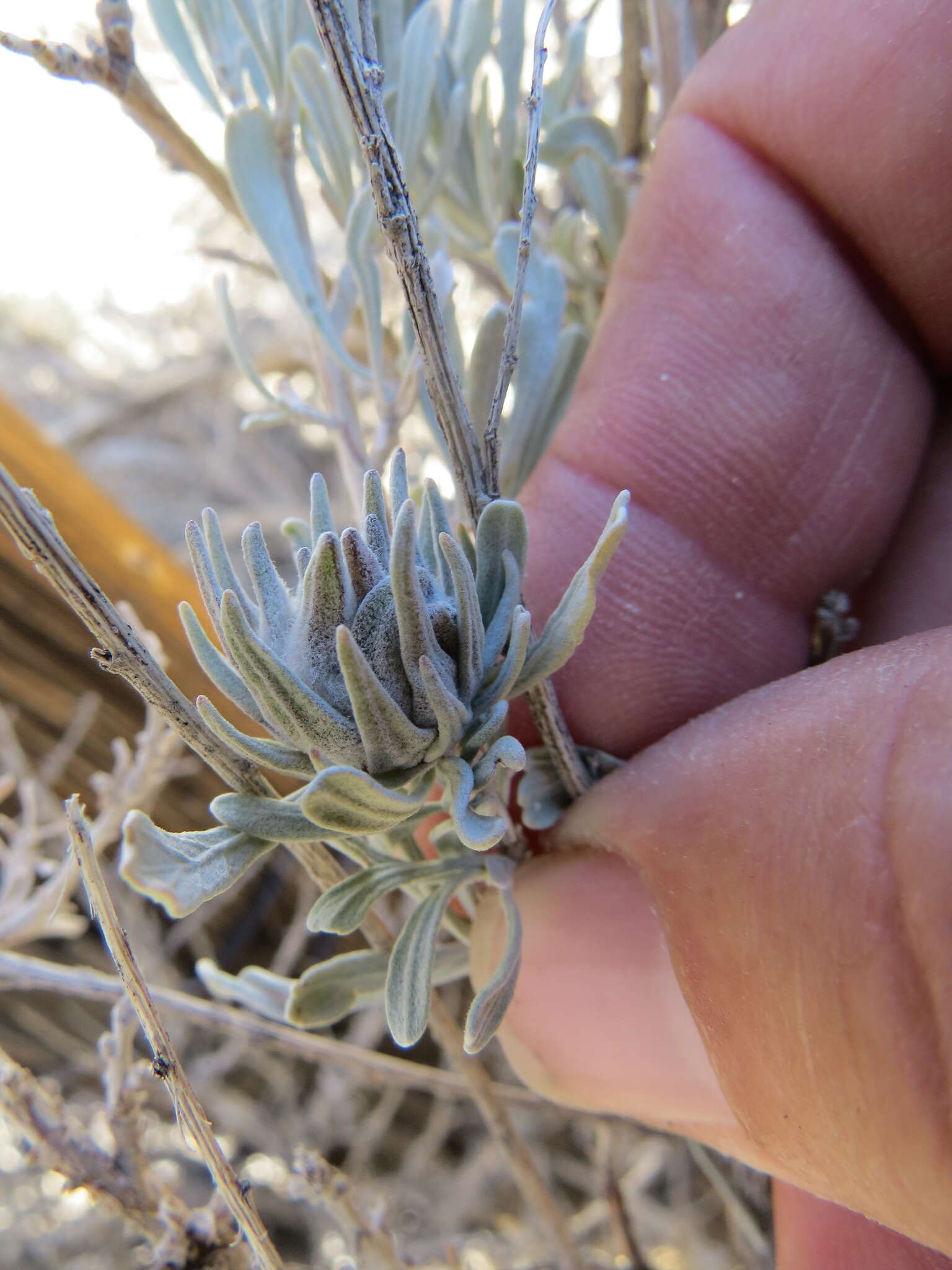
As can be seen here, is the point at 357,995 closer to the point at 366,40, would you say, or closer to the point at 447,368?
the point at 447,368

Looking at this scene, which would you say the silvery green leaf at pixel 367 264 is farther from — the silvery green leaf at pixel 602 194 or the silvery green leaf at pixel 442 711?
the silvery green leaf at pixel 442 711

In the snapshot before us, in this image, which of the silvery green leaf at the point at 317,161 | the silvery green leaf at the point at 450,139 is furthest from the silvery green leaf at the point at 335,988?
the silvery green leaf at the point at 450,139

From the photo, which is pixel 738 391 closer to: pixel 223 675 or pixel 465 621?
pixel 465 621

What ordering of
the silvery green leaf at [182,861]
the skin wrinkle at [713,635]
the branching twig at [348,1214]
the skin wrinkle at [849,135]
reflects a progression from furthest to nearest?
the skin wrinkle at [713,635] → the skin wrinkle at [849,135] → the branching twig at [348,1214] → the silvery green leaf at [182,861]

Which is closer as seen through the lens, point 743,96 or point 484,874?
point 484,874

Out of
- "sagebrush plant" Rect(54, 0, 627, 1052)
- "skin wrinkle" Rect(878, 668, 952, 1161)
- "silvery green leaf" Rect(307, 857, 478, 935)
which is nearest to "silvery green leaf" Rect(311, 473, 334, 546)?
"sagebrush plant" Rect(54, 0, 627, 1052)

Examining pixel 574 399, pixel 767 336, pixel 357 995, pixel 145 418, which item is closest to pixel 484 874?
pixel 357 995

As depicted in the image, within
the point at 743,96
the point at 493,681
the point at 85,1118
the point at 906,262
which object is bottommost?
the point at 85,1118
